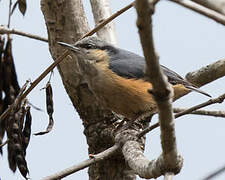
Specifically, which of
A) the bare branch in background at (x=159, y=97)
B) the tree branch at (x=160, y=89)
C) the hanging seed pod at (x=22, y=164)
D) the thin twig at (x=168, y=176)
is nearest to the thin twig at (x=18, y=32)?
the hanging seed pod at (x=22, y=164)

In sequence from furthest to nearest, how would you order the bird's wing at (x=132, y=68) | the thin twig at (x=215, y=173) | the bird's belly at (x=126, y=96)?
the bird's wing at (x=132, y=68), the bird's belly at (x=126, y=96), the thin twig at (x=215, y=173)

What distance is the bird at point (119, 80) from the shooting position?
4223mm

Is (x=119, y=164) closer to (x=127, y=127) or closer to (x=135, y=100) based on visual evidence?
(x=127, y=127)

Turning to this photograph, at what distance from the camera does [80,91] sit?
4.11m

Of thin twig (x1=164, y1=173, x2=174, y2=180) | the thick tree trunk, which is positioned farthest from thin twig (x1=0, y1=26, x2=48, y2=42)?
thin twig (x1=164, y1=173, x2=174, y2=180)

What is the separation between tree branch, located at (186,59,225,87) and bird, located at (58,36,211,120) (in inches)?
7.5

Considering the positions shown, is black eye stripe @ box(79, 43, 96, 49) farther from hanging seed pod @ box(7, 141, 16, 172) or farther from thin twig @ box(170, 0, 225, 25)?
thin twig @ box(170, 0, 225, 25)

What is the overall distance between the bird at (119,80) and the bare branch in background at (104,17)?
0.08 metres

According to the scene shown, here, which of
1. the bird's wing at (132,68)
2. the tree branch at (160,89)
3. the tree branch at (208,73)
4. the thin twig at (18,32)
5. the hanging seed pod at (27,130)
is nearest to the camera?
the tree branch at (160,89)

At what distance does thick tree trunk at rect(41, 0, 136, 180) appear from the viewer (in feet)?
12.8

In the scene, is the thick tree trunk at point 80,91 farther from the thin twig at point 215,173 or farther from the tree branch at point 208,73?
the thin twig at point 215,173

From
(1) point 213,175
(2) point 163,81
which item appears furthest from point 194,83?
(1) point 213,175

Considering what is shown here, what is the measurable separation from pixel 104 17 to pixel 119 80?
0.65 m

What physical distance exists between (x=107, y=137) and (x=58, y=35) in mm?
987
